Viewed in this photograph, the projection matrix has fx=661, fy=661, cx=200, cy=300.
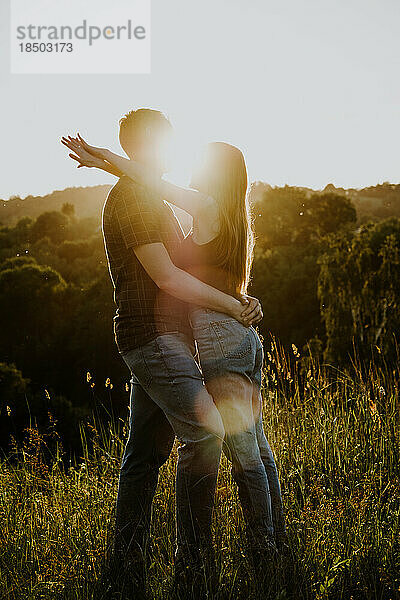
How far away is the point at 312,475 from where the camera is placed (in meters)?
3.26

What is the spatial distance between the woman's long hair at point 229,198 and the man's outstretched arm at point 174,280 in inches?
5.5

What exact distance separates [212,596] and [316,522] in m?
0.59

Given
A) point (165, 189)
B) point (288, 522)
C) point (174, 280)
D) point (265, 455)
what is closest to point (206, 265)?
point (174, 280)

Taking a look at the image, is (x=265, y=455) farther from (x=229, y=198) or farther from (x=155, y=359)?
(x=229, y=198)

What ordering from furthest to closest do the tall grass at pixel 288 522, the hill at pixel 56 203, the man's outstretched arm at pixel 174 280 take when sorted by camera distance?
the hill at pixel 56 203
the man's outstretched arm at pixel 174 280
the tall grass at pixel 288 522

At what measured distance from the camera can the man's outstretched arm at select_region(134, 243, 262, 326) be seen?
227 cm

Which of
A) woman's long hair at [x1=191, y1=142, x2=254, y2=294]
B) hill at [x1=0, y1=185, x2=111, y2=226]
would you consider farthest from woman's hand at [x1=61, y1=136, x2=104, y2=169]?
hill at [x1=0, y1=185, x2=111, y2=226]

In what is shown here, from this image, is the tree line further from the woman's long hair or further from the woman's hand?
the woman's hand

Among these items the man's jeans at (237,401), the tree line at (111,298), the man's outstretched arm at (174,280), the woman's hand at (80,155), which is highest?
the woman's hand at (80,155)

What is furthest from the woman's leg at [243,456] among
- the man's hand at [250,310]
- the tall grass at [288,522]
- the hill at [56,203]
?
the hill at [56,203]

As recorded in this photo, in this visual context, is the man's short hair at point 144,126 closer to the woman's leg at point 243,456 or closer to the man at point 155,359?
the man at point 155,359

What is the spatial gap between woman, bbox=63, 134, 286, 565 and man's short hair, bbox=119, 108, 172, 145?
0.10 metres

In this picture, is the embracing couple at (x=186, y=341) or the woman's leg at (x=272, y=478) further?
the woman's leg at (x=272, y=478)

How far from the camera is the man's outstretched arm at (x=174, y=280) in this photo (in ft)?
7.46
